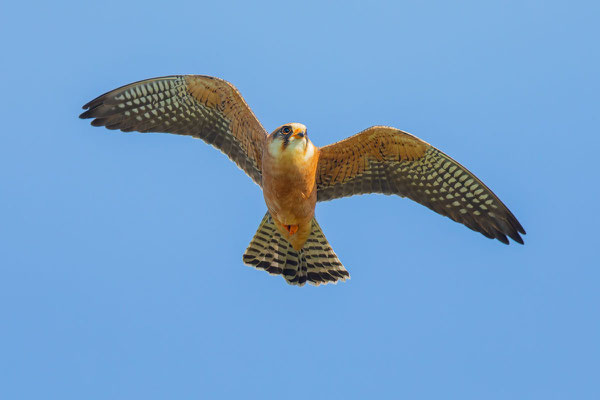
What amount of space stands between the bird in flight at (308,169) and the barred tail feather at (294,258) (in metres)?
0.02

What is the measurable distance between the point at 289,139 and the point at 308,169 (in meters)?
0.65

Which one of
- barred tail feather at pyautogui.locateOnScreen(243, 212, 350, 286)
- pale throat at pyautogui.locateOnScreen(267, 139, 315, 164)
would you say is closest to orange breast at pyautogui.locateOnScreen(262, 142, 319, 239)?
pale throat at pyautogui.locateOnScreen(267, 139, 315, 164)

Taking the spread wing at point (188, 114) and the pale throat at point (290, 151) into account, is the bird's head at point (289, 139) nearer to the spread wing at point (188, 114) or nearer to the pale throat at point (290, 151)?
the pale throat at point (290, 151)

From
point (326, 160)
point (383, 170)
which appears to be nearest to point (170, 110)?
point (326, 160)

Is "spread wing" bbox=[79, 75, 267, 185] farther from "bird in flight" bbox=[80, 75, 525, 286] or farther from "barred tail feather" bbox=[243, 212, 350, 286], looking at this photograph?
"barred tail feather" bbox=[243, 212, 350, 286]

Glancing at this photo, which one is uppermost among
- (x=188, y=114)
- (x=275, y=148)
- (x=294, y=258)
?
(x=188, y=114)

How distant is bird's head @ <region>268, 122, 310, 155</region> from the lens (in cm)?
998

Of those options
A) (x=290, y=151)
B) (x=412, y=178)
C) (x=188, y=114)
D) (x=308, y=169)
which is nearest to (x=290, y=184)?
(x=308, y=169)

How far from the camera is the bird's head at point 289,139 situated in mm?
9977

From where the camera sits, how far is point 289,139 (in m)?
10.0

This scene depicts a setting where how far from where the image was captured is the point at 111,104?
11.5 metres

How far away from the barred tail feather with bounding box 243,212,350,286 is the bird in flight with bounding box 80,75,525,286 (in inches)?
0.6

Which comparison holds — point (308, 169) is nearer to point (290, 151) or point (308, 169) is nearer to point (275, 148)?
point (290, 151)

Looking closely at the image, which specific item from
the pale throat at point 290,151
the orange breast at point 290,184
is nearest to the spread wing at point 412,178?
the orange breast at point 290,184
